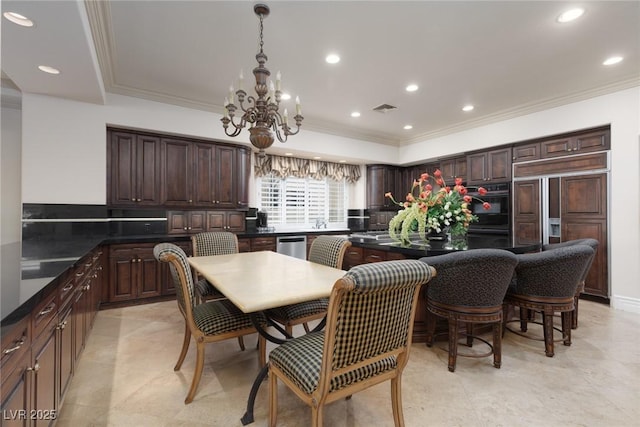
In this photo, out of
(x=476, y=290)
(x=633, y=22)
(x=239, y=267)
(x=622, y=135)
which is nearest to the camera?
(x=476, y=290)

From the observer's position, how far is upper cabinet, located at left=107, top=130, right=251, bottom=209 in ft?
12.4

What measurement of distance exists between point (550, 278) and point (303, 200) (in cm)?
432

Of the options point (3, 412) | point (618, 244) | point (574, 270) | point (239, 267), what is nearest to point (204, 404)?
point (239, 267)

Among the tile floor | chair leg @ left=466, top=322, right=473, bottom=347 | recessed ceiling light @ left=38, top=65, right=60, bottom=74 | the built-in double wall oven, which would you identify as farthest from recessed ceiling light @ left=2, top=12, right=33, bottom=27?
the built-in double wall oven

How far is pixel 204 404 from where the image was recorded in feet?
5.91

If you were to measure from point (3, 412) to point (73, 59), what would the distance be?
2676mm

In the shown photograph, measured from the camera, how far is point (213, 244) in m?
3.18

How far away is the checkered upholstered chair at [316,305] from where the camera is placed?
2.18 m

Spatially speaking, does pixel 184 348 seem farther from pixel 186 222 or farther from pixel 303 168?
pixel 303 168

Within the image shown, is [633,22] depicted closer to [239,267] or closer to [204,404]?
[239,267]

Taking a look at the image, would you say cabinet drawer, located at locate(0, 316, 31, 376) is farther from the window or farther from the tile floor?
the window

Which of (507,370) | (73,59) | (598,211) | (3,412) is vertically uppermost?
(73,59)

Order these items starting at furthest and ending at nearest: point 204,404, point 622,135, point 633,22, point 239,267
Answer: point 622,135 → point 633,22 → point 239,267 → point 204,404

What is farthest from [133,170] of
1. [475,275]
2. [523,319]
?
[523,319]
